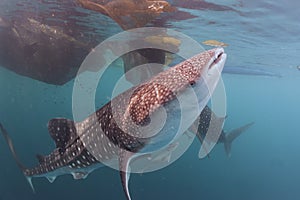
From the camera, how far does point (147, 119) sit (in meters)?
3.15

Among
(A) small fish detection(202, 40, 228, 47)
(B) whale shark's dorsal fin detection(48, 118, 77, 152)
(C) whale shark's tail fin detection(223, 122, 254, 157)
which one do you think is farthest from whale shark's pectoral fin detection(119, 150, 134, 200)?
(A) small fish detection(202, 40, 228, 47)

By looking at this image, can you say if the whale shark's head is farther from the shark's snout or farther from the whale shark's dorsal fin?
the whale shark's dorsal fin

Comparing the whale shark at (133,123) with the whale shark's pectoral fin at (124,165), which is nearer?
the whale shark at (133,123)

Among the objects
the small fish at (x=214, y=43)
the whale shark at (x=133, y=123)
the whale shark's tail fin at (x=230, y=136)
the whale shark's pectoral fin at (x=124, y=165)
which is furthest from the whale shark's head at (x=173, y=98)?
the small fish at (x=214, y=43)

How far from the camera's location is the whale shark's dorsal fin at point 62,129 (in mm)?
4398

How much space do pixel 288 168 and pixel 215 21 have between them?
57.4 meters

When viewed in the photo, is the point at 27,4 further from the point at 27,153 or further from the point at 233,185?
the point at 233,185

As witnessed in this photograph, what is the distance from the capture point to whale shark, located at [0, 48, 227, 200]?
8.81 ft

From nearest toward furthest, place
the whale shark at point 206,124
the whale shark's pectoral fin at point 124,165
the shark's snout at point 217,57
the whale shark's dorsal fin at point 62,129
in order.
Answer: the shark's snout at point 217,57, the whale shark's pectoral fin at point 124,165, the whale shark's dorsal fin at point 62,129, the whale shark at point 206,124

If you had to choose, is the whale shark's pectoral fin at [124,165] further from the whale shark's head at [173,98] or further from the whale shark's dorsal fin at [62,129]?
the whale shark's dorsal fin at [62,129]

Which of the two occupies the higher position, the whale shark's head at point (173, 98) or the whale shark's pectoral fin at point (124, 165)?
the whale shark's head at point (173, 98)

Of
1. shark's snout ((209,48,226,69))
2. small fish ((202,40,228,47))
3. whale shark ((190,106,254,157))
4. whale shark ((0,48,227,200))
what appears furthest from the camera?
small fish ((202,40,228,47))

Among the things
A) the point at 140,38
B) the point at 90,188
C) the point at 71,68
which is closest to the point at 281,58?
the point at 140,38

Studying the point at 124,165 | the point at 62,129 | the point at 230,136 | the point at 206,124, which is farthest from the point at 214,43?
the point at 124,165
